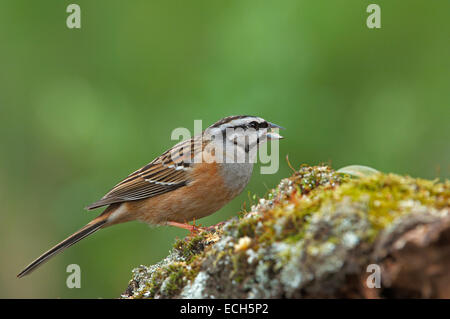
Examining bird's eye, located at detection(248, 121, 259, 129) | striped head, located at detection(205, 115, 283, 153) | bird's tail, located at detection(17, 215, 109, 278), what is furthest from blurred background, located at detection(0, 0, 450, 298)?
bird's tail, located at detection(17, 215, 109, 278)

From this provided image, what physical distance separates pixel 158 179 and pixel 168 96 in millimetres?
1939

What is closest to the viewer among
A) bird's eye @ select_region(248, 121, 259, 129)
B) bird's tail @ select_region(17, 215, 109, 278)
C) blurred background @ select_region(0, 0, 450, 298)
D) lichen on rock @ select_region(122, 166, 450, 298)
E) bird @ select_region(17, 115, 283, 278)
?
lichen on rock @ select_region(122, 166, 450, 298)

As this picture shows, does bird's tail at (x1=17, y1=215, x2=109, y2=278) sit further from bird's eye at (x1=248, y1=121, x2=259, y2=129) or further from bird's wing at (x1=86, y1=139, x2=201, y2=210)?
bird's eye at (x1=248, y1=121, x2=259, y2=129)

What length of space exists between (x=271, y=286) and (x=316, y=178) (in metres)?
1.18

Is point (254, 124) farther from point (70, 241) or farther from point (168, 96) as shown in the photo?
point (70, 241)

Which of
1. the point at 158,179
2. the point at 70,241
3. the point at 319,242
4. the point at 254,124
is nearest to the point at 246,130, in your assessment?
the point at 254,124

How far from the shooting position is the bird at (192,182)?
6207mm

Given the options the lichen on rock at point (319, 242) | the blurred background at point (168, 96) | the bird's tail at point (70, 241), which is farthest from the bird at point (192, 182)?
the lichen on rock at point (319, 242)

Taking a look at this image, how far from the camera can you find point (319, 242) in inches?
111

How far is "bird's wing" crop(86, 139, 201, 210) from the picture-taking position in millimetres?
6535

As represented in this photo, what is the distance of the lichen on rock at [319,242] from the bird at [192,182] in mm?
2464

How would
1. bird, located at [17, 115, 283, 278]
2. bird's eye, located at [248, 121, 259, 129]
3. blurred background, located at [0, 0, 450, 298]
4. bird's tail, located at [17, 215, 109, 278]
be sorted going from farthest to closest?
blurred background, located at [0, 0, 450, 298]
bird's eye, located at [248, 121, 259, 129]
bird, located at [17, 115, 283, 278]
bird's tail, located at [17, 215, 109, 278]

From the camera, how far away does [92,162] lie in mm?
7949

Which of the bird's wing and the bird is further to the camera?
the bird's wing
